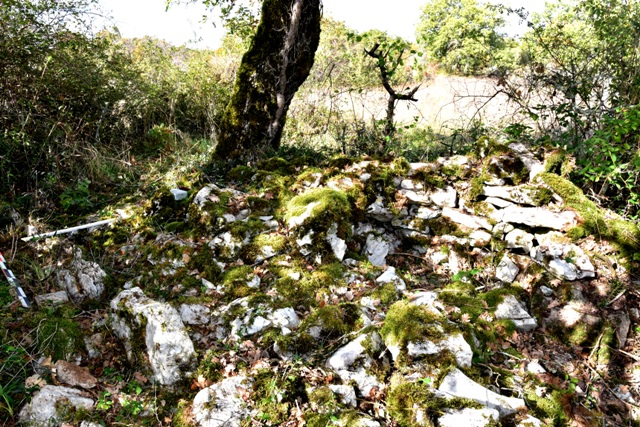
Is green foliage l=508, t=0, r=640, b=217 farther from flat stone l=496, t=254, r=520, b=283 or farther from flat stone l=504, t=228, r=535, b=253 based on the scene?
flat stone l=496, t=254, r=520, b=283

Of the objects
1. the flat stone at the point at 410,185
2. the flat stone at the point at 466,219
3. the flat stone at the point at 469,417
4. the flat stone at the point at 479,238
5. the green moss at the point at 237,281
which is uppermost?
the flat stone at the point at 410,185

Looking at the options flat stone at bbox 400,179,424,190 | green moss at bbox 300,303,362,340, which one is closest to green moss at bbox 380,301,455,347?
green moss at bbox 300,303,362,340

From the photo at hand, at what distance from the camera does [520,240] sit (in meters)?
4.27

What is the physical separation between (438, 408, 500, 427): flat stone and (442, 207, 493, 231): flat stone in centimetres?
266

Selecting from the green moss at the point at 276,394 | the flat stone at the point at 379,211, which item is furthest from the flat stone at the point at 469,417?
the flat stone at the point at 379,211

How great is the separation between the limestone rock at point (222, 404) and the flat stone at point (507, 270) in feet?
9.86

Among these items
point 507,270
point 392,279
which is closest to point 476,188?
point 507,270

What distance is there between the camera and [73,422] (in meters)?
2.27

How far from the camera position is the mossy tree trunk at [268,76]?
601 cm

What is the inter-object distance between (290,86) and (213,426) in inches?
212

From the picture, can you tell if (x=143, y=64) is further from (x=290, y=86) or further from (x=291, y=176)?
(x=291, y=176)

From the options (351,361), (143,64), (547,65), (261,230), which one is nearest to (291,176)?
(261,230)

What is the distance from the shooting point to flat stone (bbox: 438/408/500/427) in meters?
2.19

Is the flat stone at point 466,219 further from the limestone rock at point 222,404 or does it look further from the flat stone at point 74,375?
the flat stone at point 74,375
